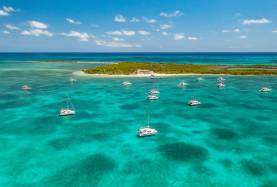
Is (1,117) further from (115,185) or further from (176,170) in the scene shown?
(176,170)

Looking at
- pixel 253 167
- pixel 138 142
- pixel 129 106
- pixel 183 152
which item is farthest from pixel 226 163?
pixel 129 106

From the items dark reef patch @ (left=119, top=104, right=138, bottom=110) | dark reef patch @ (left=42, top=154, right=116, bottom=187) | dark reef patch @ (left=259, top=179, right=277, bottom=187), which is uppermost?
dark reef patch @ (left=119, top=104, right=138, bottom=110)

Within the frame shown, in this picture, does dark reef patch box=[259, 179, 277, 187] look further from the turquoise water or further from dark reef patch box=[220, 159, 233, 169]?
dark reef patch box=[220, 159, 233, 169]

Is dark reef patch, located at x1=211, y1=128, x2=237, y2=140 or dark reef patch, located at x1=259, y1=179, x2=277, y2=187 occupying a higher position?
dark reef patch, located at x1=211, y1=128, x2=237, y2=140

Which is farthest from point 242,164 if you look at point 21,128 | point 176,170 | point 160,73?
point 160,73

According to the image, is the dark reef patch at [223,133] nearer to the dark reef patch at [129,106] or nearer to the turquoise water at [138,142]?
the turquoise water at [138,142]

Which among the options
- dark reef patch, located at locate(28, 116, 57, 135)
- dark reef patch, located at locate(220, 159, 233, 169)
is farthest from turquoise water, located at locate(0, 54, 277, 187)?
dark reef patch, located at locate(28, 116, 57, 135)

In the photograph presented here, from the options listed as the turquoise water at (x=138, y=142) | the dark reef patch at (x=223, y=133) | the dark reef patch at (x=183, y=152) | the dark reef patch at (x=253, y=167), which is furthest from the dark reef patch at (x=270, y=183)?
the dark reef patch at (x=223, y=133)
